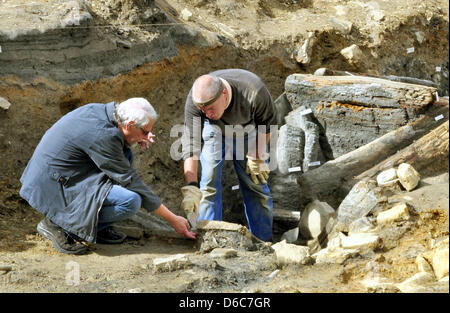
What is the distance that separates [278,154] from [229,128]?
1.04m

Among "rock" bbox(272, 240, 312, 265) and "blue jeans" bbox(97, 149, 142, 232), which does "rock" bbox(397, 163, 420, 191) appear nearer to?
"rock" bbox(272, 240, 312, 265)

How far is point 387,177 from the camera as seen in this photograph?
5195mm

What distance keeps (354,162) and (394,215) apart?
1.30m

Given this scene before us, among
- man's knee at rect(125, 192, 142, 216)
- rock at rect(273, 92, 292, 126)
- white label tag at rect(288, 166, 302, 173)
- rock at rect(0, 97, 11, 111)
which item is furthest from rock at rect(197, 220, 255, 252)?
rock at rect(0, 97, 11, 111)

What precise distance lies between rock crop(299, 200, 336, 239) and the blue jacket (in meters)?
1.65

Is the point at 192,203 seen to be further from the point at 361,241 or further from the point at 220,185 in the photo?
the point at 361,241

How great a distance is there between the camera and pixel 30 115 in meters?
5.61

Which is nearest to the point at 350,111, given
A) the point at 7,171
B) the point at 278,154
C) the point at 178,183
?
the point at 278,154

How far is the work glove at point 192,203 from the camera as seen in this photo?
15.9 ft

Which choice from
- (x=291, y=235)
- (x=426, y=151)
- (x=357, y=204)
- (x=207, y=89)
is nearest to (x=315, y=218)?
(x=291, y=235)

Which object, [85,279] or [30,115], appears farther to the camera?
[30,115]

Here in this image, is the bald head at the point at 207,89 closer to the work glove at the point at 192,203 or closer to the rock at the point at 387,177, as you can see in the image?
the work glove at the point at 192,203

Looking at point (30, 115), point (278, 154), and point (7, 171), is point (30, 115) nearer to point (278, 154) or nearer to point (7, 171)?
point (7, 171)

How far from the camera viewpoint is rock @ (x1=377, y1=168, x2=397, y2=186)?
5.17 m
